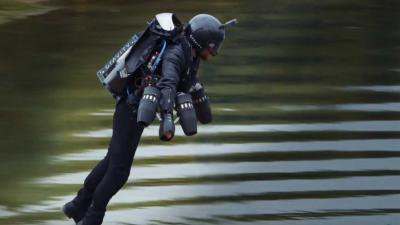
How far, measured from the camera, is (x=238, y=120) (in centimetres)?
876

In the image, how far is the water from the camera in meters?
7.32

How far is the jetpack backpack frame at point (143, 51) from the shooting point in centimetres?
587

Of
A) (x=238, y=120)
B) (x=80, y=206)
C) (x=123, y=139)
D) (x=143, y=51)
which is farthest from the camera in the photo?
(x=238, y=120)

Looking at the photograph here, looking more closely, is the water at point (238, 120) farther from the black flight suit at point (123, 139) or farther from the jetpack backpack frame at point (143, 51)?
the jetpack backpack frame at point (143, 51)

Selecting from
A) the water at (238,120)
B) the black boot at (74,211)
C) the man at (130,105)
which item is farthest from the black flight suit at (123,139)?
the water at (238,120)

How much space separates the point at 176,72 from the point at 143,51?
337mm

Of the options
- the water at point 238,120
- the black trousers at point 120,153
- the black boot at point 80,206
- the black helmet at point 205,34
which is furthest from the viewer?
the water at point 238,120

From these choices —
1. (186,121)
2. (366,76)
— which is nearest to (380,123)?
(366,76)

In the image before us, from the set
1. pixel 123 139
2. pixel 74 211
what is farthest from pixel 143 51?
pixel 74 211

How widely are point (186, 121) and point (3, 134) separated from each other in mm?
2944

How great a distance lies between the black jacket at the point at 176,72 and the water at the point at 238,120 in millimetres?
1468

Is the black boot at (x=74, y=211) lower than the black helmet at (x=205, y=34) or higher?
lower

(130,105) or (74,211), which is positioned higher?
(130,105)

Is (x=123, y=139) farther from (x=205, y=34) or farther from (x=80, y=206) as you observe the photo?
(x=205, y=34)
